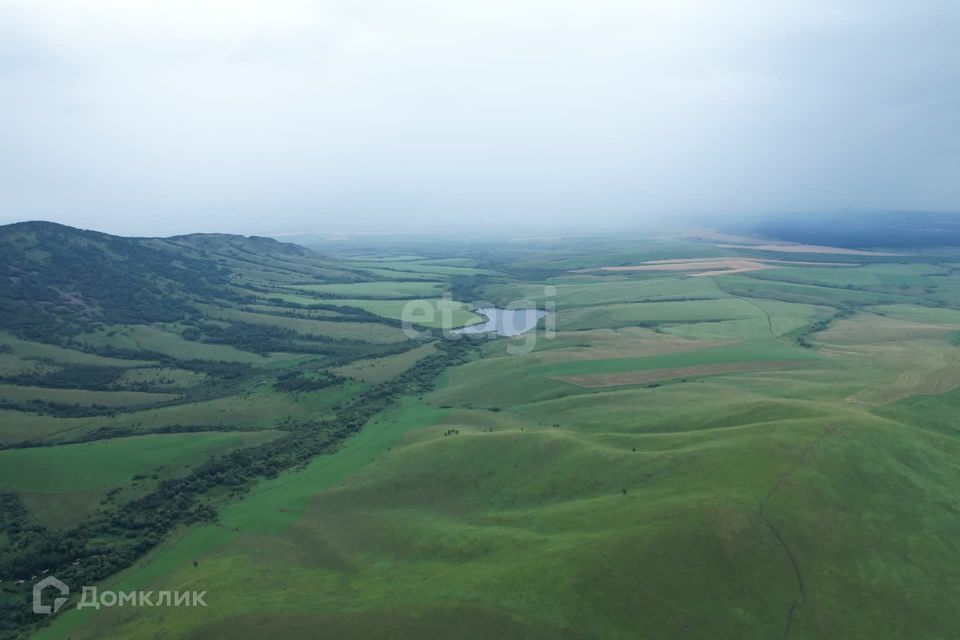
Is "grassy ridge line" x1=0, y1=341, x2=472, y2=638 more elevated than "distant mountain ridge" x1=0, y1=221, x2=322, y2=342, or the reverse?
"distant mountain ridge" x1=0, y1=221, x2=322, y2=342

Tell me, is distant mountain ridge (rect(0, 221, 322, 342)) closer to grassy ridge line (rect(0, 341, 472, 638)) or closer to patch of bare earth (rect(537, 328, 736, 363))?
grassy ridge line (rect(0, 341, 472, 638))

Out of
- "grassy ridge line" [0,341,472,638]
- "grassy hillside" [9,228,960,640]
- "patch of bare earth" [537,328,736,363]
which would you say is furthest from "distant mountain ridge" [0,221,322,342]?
"patch of bare earth" [537,328,736,363]

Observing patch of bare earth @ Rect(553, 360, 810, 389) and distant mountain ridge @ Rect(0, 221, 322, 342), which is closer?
patch of bare earth @ Rect(553, 360, 810, 389)

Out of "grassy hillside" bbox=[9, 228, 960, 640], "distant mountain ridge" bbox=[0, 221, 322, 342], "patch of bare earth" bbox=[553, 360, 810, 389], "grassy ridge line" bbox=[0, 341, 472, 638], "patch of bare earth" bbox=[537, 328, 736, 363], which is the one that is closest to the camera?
"grassy hillside" bbox=[9, 228, 960, 640]

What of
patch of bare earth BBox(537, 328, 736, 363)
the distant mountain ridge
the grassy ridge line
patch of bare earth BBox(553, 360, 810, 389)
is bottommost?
the grassy ridge line

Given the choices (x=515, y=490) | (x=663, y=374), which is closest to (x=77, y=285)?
(x=515, y=490)

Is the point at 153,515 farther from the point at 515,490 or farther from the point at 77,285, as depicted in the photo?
the point at 77,285

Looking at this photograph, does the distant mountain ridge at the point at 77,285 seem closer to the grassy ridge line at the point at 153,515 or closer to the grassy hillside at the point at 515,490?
the grassy hillside at the point at 515,490
